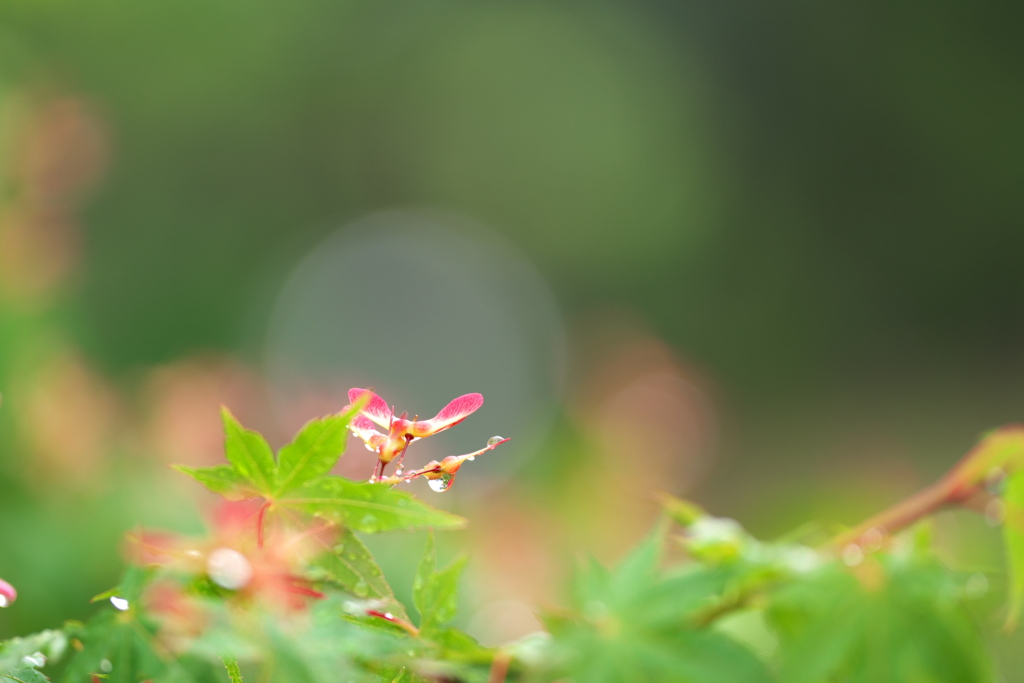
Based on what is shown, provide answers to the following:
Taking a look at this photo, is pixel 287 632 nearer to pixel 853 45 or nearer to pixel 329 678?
pixel 329 678

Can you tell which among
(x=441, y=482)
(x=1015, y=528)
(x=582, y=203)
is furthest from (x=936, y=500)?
(x=582, y=203)

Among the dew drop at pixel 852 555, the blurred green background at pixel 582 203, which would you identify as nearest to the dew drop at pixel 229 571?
the dew drop at pixel 852 555

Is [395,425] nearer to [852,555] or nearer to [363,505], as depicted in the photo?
[363,505]

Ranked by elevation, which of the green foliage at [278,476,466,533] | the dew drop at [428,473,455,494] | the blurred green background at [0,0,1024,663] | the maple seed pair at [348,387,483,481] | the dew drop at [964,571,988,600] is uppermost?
the blurred green background at [0,0,1024,663]

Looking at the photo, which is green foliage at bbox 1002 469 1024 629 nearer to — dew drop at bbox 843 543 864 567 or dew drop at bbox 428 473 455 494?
dew drop at bbox 843 543 864 567

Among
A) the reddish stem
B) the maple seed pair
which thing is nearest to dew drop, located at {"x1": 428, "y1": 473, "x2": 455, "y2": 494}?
the maple seed pair

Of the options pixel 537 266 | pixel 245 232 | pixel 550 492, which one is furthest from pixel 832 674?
pixel 537 266
